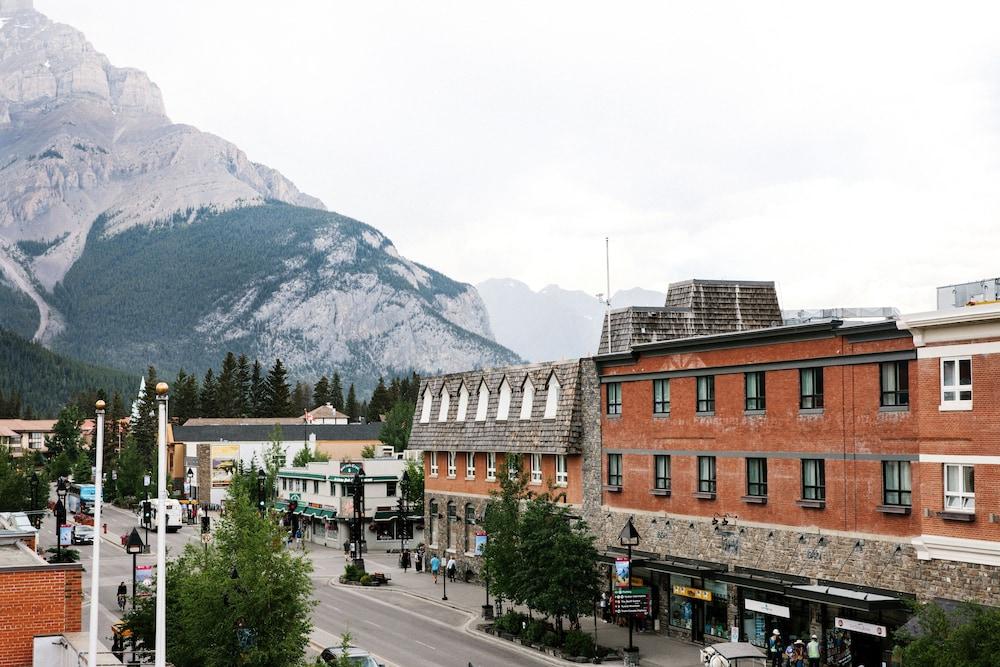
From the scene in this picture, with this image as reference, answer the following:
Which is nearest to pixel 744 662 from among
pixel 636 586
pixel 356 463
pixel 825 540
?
pixel 825 540

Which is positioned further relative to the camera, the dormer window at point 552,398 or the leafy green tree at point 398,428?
the leafy green tree at point 398,428

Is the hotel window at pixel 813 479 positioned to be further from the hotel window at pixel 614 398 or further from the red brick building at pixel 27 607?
the red brick building at pixel 27 607

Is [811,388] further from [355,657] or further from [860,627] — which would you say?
[355,657]

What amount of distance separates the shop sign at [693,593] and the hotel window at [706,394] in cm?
741

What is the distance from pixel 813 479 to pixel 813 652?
614cm

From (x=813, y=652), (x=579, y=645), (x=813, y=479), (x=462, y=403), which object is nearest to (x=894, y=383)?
(x=813, y=479)

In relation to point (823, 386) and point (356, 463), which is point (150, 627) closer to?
point (823, 386)

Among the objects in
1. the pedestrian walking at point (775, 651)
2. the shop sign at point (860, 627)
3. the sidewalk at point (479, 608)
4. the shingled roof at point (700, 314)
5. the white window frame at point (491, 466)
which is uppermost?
the shingled roof at point (700, 314)

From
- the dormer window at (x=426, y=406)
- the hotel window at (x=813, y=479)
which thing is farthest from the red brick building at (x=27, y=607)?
the dormer window at (x=426, y=406)

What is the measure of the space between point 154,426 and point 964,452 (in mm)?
157916

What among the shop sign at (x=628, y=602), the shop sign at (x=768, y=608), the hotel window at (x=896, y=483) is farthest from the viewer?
the shop sign at (x=628, y=602)

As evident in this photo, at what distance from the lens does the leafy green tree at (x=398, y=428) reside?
495 ft

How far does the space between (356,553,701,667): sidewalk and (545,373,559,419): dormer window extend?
10.6 metres

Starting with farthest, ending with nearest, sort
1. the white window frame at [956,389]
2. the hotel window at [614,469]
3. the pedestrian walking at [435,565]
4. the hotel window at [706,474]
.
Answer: the pedestrian walking at [435,565] → the hotel window at [614,469] → the hotel window at [706,474] → the white window frame at [956,389]
